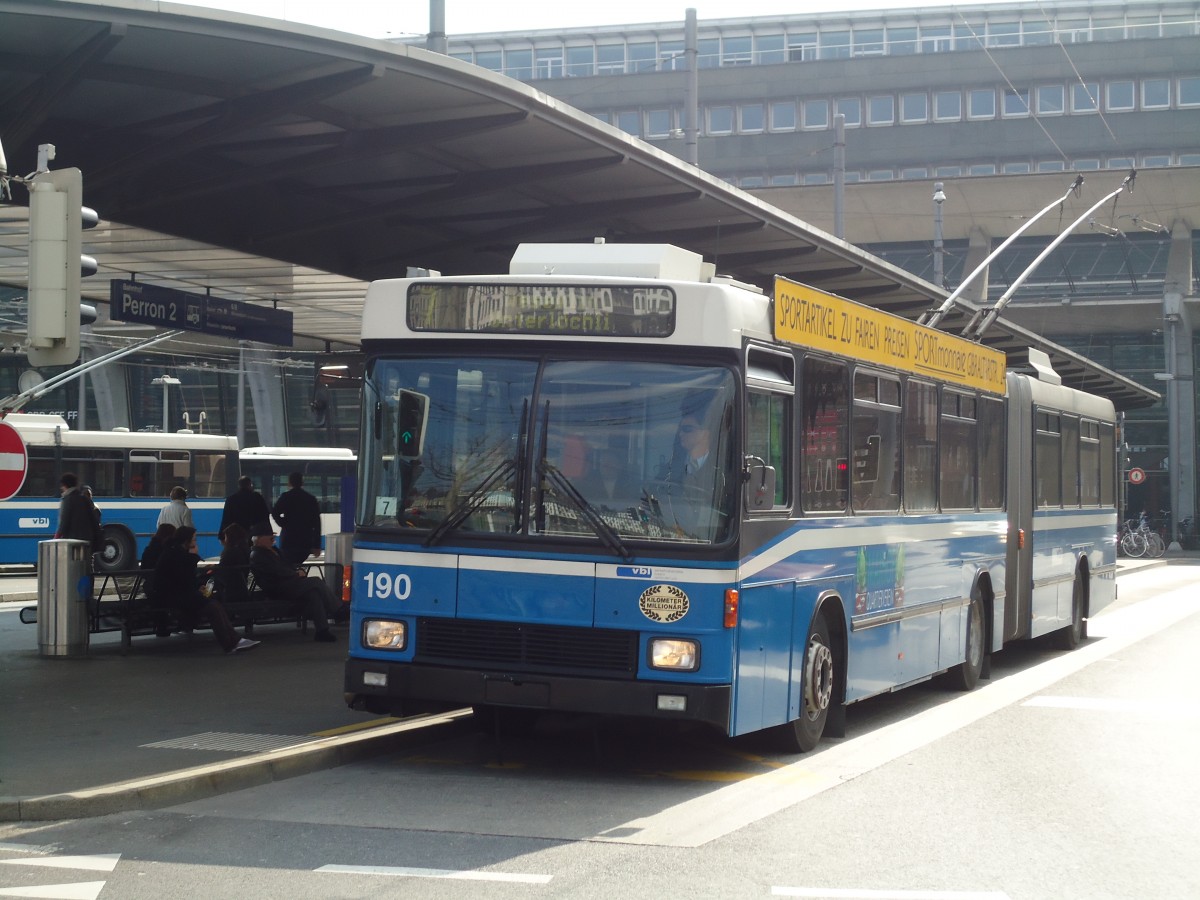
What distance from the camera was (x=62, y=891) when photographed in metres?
6.49

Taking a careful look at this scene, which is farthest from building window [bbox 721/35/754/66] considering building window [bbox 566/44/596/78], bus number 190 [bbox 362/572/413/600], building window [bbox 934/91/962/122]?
bus number 190 [bbox 362/572/413/600]

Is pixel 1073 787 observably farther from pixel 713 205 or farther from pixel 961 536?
pixel 713 205

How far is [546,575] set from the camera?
8883 mm

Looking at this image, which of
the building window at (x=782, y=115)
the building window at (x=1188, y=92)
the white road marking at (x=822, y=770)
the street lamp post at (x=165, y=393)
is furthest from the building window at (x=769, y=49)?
the white road marking at (x=822, y=770)

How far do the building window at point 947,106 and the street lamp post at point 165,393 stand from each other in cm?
3189

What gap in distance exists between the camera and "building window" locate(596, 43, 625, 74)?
73.9 meters

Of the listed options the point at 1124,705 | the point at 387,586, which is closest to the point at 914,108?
the point at 1124,705

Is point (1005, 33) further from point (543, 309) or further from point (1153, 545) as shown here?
point (543, 309)

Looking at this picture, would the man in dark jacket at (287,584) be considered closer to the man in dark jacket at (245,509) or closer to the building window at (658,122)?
the man in dark jacket at (245,509)

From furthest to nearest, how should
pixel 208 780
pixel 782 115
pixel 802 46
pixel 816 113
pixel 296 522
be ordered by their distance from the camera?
pixel 802 46, pixel 782 115, pixel 816 113, pixel 296 522, pixel 208 780

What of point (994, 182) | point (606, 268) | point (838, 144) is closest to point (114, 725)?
point (606, 268)

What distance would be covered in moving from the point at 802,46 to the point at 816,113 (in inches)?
241

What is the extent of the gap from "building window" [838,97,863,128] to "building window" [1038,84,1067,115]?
23.6 ft

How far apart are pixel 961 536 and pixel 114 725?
7.18 metres
